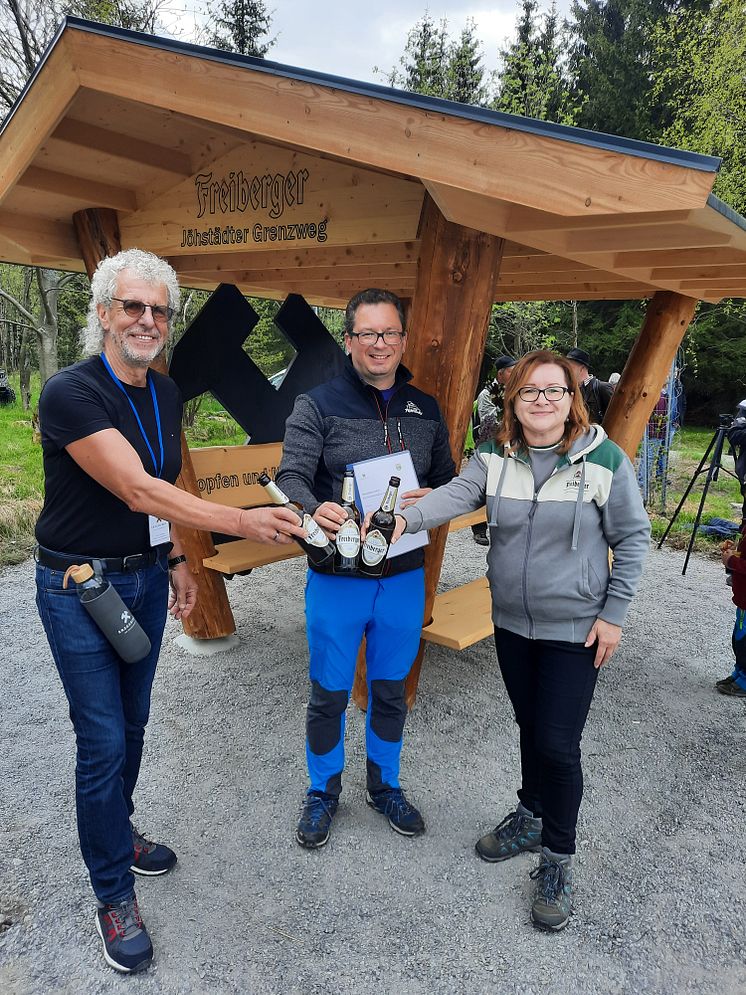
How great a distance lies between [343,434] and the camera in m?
2.54

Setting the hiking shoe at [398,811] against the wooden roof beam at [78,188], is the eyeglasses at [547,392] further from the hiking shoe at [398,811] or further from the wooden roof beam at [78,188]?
the wooden roof beam at [78,188]

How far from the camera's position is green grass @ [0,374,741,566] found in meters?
7.43

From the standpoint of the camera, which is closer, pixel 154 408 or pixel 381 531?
pixel 154 408

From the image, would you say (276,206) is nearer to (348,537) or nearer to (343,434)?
(343,434)

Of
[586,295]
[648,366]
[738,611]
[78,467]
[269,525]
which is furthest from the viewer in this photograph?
[586,295]

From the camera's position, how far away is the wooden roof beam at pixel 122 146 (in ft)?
11.9

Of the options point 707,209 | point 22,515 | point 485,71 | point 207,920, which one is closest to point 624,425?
point 707,209

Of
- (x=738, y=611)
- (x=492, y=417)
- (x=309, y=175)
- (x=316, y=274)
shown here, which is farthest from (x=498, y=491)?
(x=492, y=417)

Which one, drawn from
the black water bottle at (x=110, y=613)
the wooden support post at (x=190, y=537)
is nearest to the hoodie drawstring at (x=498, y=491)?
the black water bottle at (x=110, y=613)

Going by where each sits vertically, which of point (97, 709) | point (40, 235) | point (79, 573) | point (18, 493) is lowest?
point (18, 493)

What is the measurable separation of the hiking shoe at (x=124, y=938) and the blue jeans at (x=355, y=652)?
846 mm

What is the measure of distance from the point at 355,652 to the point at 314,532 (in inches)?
23.8

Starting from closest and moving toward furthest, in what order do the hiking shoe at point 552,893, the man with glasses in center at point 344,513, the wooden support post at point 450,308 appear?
the hiking shoe at point 552,893 → the man with glasses in center at point 344,513 → the wooden support post at point 450,308

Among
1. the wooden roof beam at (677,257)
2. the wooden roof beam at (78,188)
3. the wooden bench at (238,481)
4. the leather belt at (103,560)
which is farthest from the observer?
the wooden bench at (238,481)
